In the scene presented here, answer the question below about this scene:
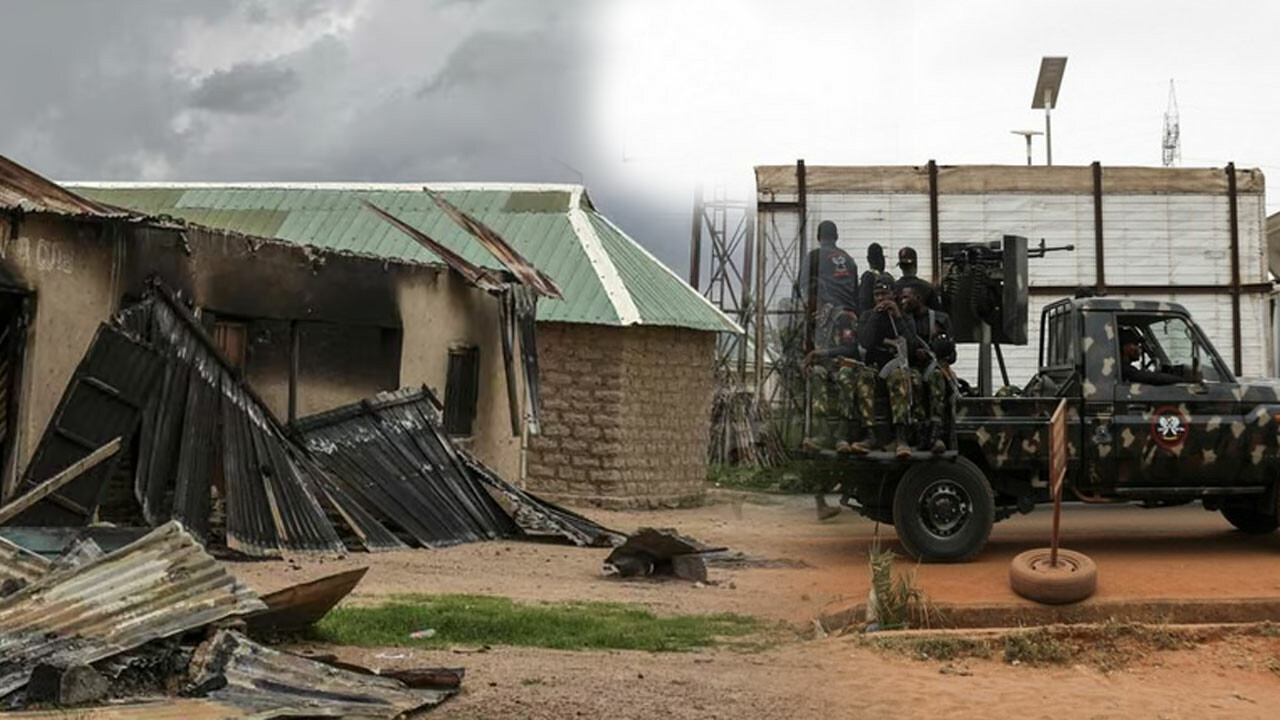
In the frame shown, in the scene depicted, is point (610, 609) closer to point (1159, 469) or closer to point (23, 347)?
point (1159, 469)

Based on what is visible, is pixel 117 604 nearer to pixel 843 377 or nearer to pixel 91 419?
pixel 91 419

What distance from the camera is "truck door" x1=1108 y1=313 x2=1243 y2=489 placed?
10172mm

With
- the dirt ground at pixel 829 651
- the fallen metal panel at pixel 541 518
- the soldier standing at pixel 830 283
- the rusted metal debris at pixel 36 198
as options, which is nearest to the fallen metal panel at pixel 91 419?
the rusted metal debris at pixel 36 198

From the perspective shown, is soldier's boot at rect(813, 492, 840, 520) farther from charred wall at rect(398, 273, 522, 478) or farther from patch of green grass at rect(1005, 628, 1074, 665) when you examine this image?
patch of green grass at rect(1005, 628, 1074, 665)

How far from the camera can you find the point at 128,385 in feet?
A: 36.3

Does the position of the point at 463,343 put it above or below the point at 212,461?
above

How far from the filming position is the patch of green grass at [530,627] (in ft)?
24.7

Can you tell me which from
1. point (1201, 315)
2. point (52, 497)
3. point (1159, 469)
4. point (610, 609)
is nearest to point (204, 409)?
point (52, 497)

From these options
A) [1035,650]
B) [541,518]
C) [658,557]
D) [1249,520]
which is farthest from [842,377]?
[541,518]

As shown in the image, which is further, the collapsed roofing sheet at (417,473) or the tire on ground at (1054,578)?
the collapsed roofing sheet at (417,473)

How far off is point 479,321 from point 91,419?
6.08m

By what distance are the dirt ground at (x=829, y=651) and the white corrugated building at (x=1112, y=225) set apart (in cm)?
246

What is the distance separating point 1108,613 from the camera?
8328 mm

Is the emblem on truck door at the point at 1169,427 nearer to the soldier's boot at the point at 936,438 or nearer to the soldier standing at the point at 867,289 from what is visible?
the soldier's boot at the point at 936,438
